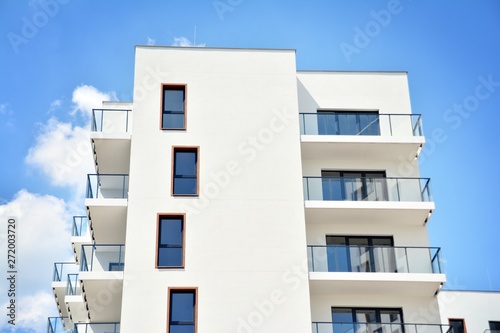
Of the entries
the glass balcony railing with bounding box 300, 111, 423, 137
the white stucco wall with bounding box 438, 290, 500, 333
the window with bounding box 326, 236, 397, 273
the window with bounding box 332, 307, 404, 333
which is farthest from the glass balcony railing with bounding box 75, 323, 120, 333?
the white stucco wall with bounding box 438, 290, 500, 333

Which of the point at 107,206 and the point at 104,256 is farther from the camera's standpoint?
the point at 104,256

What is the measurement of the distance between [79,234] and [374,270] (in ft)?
39.2

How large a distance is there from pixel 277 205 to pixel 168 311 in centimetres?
496

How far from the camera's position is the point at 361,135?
27359 millimetres

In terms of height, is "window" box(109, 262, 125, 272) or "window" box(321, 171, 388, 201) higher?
"window" box(321, 171, 388, 201)

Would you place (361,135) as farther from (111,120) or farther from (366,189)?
(111,120)

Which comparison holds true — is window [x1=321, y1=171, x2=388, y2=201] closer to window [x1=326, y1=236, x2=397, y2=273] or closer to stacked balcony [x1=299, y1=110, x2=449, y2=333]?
stacked balcony [x1=299, y1=110, x2=449, y2=333]

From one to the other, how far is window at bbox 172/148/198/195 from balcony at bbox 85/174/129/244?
1817 mm

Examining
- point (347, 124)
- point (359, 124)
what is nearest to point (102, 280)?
point (347, 124)

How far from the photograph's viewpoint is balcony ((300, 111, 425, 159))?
88.9 ft

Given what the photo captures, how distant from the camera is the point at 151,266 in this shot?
2389 cm

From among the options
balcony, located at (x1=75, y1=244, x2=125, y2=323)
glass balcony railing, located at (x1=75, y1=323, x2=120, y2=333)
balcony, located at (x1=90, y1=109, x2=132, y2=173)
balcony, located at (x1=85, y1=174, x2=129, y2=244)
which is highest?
balcony, located at (x1=90, y1=109, x2=132, y2=173)

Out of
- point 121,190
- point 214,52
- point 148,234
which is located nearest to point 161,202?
point 148,234

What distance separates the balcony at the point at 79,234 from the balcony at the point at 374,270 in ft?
31.6
